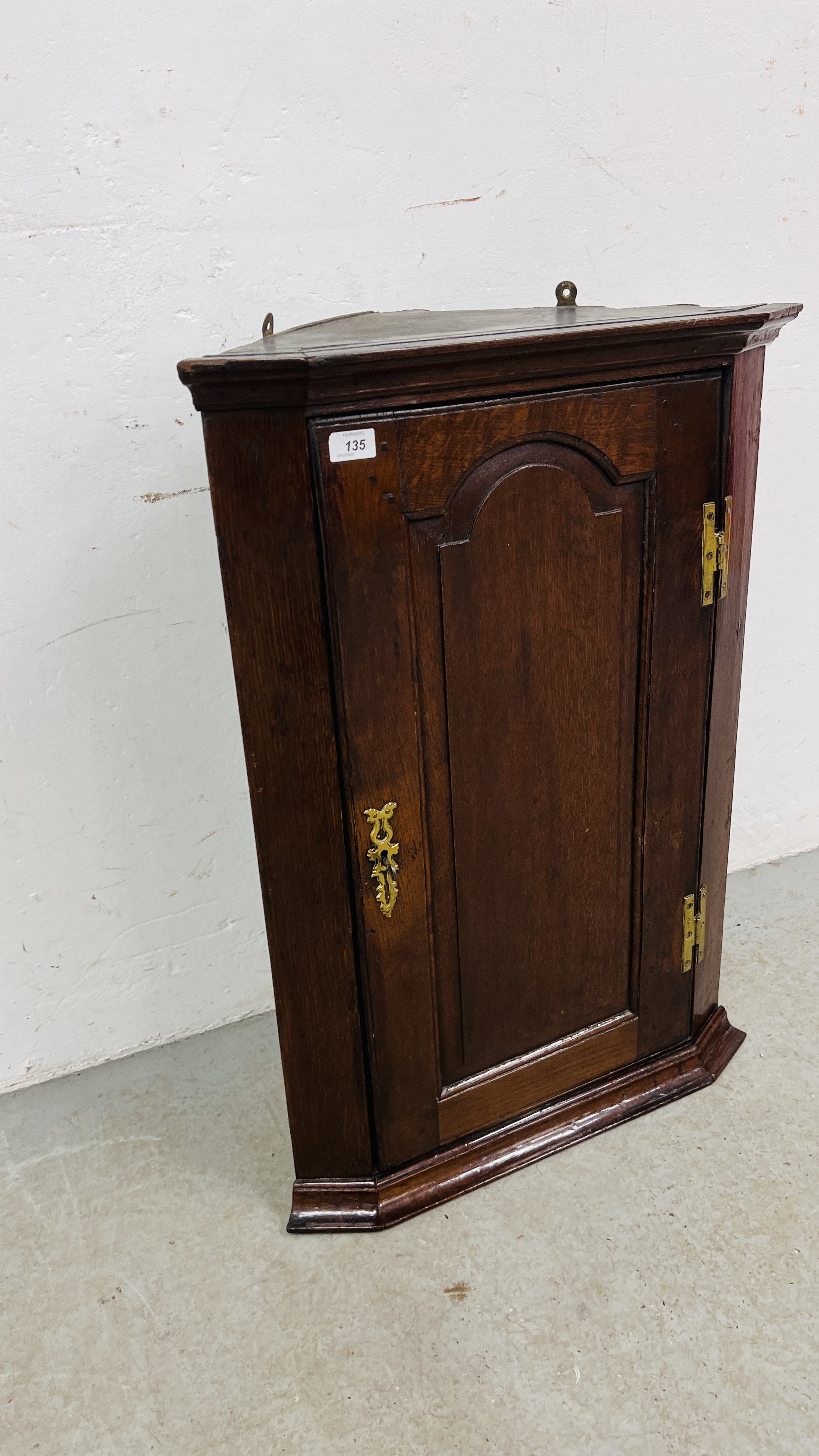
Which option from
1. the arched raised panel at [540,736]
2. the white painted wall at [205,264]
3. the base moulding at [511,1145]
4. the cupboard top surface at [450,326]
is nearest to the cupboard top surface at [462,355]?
the cupboard top surface at [450,326]

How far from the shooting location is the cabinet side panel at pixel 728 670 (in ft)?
5.08

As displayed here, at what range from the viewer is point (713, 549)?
1.57 m

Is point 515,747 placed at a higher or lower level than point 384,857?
higher

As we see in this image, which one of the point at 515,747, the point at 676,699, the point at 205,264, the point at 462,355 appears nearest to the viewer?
the point at 462,355

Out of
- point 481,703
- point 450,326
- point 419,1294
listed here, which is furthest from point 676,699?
point 419,1294

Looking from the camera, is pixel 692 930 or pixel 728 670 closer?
pixel 728 670

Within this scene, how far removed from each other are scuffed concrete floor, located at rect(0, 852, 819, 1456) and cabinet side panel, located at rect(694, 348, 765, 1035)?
0.25 m

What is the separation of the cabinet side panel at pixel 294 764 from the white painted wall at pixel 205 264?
1.94 ft

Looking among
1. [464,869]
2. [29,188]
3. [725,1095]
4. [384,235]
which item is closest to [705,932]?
[725,1095]

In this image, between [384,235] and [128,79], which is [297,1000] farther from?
[128,79]

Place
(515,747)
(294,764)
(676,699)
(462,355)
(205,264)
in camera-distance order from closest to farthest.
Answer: (462,355) < (294,764) < (515,747) < (676,699) < (205,264)

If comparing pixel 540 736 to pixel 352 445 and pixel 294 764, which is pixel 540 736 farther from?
pixel 352 445

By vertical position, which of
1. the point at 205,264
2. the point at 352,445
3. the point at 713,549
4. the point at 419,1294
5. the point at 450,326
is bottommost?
the point at 419,1294

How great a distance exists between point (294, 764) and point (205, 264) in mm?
914
